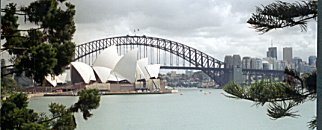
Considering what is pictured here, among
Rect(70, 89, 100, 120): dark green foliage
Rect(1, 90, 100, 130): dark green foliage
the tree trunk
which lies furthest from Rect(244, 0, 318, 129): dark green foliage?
Rect(70, 89, 100, 120): dark green foliage

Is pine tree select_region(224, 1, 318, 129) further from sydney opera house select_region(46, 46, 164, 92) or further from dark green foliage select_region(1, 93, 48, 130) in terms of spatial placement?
sydney opera house select_region(46, 46, 164, 92)

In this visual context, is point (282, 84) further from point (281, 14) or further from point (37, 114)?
point (37, 114)

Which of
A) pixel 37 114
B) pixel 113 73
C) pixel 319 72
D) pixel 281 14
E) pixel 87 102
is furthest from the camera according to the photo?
pixel 113 73

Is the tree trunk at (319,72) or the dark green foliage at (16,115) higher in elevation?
the tree trunk at (319,72)

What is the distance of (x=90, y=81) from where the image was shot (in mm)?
30359

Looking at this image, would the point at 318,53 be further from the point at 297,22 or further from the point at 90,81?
the point at 90,81

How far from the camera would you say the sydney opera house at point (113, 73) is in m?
29.8

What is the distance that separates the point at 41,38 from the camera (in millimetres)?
3611

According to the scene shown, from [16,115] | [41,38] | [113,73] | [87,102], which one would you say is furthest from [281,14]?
[113,73]

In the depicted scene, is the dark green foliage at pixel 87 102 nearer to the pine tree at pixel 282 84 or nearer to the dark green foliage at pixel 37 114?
the dark green foliage at pixel 37 114

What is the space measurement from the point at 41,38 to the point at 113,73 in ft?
90.5

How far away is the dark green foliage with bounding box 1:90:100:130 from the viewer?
2965 millimetres

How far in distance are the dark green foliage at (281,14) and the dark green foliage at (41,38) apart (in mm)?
1774

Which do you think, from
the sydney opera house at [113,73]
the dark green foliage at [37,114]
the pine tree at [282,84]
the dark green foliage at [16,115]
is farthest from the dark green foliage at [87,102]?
the sydney opera house at [113,73]
